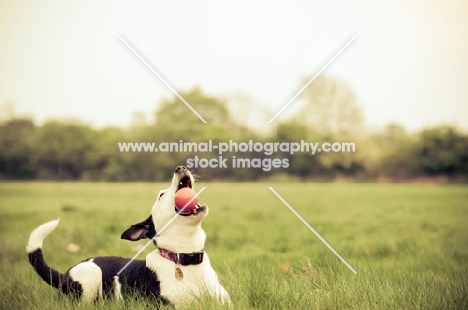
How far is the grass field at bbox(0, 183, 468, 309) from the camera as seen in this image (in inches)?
144

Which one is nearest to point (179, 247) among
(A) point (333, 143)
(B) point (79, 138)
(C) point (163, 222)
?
(C) point (163, 222)

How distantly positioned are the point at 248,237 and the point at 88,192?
951 centimetres

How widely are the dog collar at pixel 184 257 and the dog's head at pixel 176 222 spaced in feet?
0.11

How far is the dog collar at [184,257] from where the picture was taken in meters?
3.51

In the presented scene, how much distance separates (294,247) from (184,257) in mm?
3086

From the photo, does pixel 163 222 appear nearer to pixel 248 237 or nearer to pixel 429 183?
pixel 248 237

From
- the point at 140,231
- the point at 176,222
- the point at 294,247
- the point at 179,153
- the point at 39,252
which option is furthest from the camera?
the point at 179,153

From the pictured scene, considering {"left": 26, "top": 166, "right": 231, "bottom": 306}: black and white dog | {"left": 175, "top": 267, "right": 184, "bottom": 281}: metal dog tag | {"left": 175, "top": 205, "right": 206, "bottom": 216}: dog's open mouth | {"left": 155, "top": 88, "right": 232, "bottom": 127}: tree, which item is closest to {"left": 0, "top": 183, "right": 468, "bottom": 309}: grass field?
{"left": 26, "top": 166, "right": 231, "bottom": 306}: black and white dog

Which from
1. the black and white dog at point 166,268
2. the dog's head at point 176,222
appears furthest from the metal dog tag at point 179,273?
the dog's head at point 176,222

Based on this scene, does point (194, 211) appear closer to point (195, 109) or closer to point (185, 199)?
point (185, 199)

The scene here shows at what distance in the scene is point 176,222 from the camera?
3.45 meters

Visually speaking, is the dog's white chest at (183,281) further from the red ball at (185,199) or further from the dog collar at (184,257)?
the red ball at (185,199)

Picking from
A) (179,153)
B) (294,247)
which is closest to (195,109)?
(179,153)

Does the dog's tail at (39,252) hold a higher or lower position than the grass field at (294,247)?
higher
